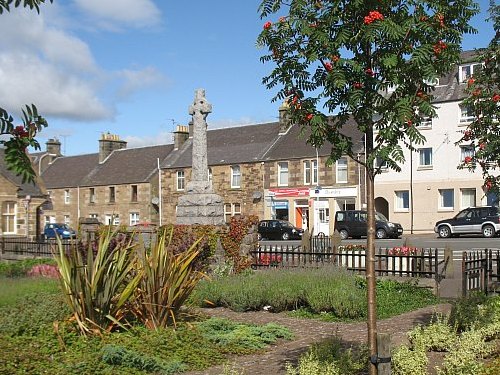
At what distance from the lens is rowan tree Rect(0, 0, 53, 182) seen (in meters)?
3.55

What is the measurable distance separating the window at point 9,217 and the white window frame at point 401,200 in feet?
83.4

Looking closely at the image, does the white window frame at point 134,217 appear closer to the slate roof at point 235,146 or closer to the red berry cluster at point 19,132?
the slate roof at point 235,146

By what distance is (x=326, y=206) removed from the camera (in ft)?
150

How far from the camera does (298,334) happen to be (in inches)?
392

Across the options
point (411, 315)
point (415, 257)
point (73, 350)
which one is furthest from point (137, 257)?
point (415, 257)

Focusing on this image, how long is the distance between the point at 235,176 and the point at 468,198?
17.7 metres

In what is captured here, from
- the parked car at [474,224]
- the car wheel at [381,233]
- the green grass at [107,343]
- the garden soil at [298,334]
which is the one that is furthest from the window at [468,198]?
the green grass at [107,343]

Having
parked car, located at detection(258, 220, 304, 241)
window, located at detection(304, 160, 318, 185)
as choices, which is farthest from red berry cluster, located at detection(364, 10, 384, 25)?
window, located at detection(304, 160, 318, 185)

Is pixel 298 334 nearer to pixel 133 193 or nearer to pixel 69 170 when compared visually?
pixel 133 193

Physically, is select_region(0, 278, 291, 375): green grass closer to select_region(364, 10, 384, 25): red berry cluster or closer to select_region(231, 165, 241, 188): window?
select_region(364, 10, 384, 25): red berry cluster

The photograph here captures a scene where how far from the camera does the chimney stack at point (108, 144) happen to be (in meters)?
62.9

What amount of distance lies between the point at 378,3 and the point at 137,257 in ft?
19.0

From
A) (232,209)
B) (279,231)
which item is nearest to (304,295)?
(279,231)

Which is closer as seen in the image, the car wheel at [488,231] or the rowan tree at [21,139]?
the rowan tree at [21,139]
